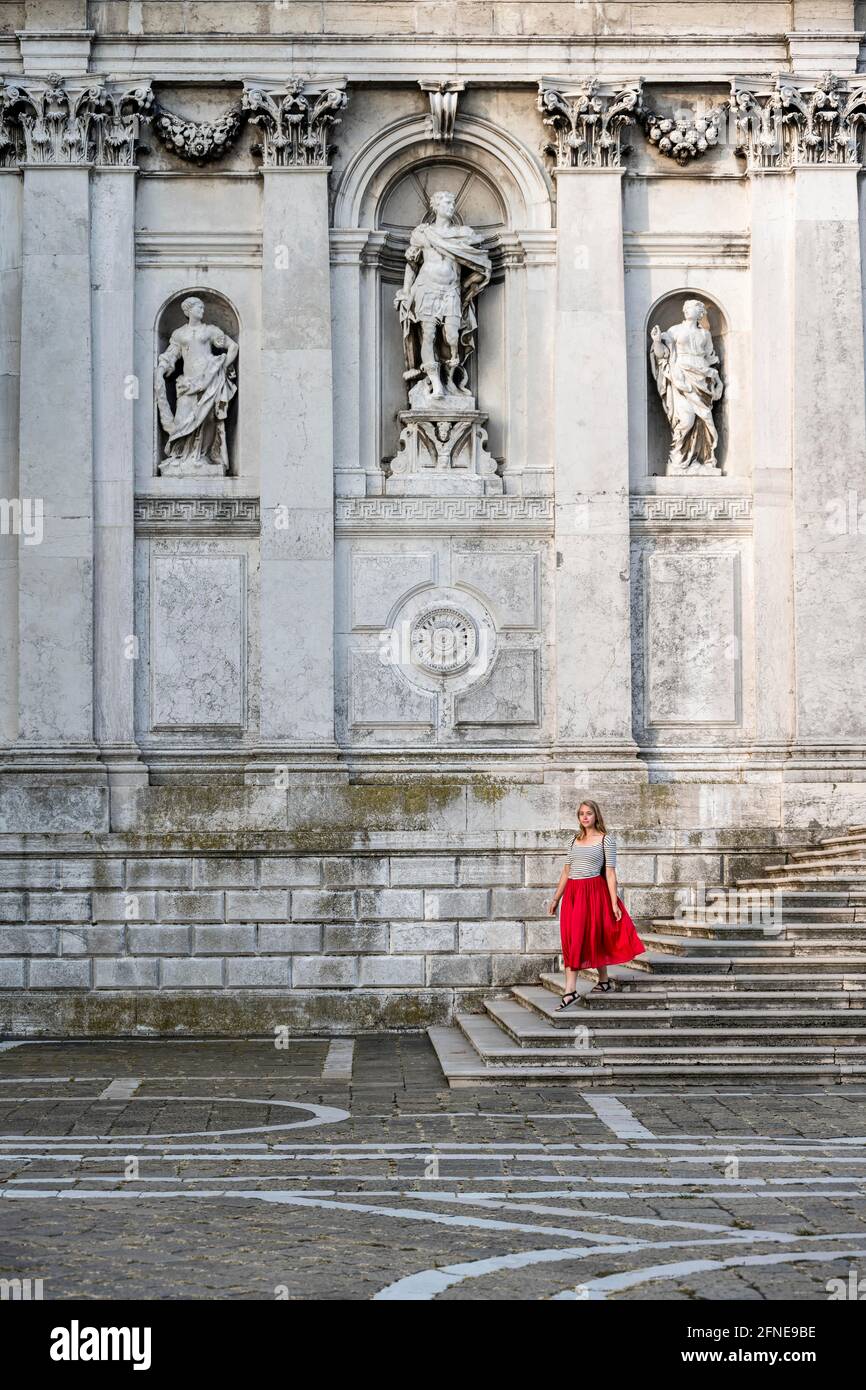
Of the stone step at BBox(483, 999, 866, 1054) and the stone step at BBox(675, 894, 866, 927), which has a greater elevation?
the stone step at BBox(675, 894, 866, 927)

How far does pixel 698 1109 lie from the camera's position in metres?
18.1

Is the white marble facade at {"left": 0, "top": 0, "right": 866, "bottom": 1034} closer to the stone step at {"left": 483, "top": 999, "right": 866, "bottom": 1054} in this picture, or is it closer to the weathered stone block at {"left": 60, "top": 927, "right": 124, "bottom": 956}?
the weathered stone block at {"left": 60, "top": 927, "right": 124, "bottom": 956}

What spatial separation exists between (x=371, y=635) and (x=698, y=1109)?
470 inches

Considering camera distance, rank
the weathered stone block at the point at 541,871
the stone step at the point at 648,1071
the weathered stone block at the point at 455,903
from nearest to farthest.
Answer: the stone step at the point at 648,1071 < the weathered stone block at the point at 455,903 < the weathered stone block at the point at 541,871

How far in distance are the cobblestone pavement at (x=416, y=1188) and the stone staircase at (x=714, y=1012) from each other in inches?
29.5

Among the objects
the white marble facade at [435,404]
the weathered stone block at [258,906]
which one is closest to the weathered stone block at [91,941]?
the weathered stone block at [258,906]

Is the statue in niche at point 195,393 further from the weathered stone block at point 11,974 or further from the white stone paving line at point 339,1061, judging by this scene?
the white stone paving line at point 339,1061

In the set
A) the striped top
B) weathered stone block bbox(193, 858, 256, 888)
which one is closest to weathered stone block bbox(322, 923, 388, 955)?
weathered stone block bbox(193, 858, 256, 888)

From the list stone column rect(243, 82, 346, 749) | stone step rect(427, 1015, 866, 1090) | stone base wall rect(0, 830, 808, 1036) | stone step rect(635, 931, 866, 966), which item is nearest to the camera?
stone step rect(427, 1015, 866, 1090)

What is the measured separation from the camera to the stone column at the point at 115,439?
28.2 meters

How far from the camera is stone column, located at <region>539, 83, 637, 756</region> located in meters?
28.4

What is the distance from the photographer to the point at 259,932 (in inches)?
1018

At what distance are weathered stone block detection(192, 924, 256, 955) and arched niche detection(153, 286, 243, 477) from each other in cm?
681

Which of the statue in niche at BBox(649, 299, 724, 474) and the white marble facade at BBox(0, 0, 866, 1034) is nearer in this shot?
the white marble facade at BBox(0, 0, 866, 1034)
